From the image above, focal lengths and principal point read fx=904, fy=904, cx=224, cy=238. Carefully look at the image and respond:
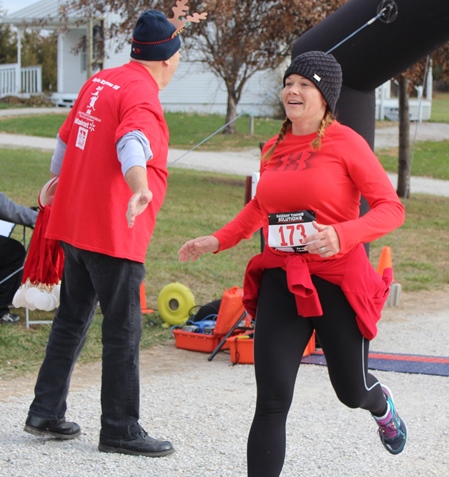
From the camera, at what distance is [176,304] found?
24.2 ft

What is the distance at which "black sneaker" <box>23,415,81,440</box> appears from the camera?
4562 mm

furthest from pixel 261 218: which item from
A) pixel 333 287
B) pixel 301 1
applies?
pixel 301 1

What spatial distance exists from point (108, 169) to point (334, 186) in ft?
3.62

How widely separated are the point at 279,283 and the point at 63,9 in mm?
13928

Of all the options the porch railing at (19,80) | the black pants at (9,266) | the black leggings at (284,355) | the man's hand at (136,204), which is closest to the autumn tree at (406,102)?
the black pants at (9,266)

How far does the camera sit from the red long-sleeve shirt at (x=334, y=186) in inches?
148

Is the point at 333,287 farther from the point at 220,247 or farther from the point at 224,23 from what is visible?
the point at 224,23

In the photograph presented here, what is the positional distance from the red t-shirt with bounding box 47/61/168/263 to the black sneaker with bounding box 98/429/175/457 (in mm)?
896

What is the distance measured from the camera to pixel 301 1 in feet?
A: 45.2

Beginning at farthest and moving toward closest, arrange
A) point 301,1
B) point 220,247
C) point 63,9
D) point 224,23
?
point 63,9 → point 224,23 → point 301,1 → point 220,247

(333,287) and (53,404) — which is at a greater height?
(333,287)

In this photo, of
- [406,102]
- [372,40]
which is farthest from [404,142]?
[372,40]

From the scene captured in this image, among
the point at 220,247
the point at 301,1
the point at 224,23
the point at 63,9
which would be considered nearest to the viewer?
the point at 220,247

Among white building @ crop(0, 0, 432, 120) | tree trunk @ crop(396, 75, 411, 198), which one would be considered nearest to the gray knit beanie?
tree trunk @ crop(396, 75, 411, 198)
